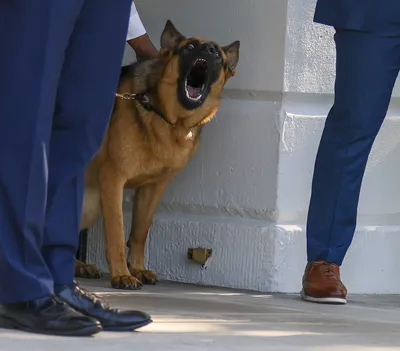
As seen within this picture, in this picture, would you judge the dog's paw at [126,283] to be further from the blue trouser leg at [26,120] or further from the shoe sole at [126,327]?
the blue trouser leg at [26,120]

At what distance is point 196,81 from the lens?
6.06 metres

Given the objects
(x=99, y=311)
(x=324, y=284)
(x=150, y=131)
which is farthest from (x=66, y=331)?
(x=150, y=131)

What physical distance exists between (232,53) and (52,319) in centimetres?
273

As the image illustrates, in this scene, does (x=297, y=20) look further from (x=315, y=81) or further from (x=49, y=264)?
(x=49, y=264)

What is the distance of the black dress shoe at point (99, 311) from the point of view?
10.9 feet

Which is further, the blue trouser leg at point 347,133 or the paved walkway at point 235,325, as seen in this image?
the blue trouser leg at point 347,133

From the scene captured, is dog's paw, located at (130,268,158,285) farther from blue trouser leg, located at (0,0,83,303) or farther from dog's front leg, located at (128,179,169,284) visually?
blue trouser leg, located at (0,0,83,303)

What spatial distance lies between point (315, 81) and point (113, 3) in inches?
98.7

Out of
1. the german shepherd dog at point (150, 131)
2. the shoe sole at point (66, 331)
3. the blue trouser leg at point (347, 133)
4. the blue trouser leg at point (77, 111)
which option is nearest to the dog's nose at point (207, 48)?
the german shepherd dog at point (150, 131)

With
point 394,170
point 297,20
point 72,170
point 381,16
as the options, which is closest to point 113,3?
point 72,170

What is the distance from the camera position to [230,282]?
5.72 metres

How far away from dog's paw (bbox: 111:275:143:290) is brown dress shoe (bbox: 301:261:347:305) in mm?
930

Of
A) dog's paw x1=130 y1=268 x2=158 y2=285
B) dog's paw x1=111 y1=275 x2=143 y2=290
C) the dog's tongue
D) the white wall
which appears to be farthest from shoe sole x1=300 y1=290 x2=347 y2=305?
the dog's tongue

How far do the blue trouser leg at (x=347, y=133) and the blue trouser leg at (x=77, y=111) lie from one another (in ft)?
5.84
